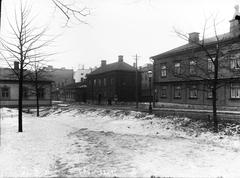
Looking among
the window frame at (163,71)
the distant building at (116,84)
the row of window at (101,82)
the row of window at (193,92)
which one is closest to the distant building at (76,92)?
the row of window at (101,82)

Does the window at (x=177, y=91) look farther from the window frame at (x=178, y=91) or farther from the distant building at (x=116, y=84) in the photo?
the distant building at (x=116, y=84)

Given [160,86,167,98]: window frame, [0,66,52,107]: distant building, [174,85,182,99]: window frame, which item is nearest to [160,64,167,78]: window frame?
[160,86,167,98]: window frame

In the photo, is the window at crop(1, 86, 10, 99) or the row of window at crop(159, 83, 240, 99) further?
the window at crop(1, 86, 10, 99)

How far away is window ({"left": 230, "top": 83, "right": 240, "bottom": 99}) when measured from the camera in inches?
1054

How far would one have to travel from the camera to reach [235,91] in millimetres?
27109

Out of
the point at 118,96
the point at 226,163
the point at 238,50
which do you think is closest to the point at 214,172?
the point at 226,163

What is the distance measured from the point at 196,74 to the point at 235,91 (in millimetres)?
4137

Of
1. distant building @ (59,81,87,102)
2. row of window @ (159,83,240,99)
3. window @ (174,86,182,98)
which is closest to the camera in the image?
row of window @ (159,83,240,99)

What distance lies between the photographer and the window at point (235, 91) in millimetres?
26766

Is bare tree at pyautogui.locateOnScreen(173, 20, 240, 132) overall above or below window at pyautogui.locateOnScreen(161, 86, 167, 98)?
above

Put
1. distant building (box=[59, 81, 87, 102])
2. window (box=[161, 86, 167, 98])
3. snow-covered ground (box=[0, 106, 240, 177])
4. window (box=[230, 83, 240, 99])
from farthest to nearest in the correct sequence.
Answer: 1. distant building (box=[59, 81, 87, 102])
2. window (box=[161, 86, 167, 98])
3. window (box=[230, 83, 240, 99])
4. snow-covered ground (box=[0, 106, 240, 177])

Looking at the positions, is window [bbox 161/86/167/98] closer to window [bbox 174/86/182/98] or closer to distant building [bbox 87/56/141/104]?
window [bbox 174/86/182/98]

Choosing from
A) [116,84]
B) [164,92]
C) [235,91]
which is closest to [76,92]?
[116,84]

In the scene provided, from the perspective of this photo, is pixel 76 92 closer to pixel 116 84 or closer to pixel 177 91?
pixel 116 84
